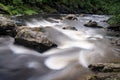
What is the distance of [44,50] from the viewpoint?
17.0 m

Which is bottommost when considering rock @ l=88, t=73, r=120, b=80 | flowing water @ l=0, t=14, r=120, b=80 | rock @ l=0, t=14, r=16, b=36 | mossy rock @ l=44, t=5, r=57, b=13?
mossy rock @ l=44, t=5, r=57, b=13

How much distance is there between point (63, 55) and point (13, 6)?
2938 centimetres

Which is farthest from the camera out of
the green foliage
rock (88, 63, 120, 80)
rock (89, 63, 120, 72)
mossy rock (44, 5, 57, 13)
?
mossy rock (44, 5, 57, 13)

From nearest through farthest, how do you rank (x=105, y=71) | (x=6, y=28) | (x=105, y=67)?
(x=105, y=71) → (x=105, y=67) → (x=6, y=28)

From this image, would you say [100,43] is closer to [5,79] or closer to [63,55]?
[63,55]

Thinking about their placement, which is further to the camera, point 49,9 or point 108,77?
point 49,9

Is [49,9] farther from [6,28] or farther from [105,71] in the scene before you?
[105,71]

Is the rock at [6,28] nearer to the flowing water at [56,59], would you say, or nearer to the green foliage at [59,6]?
the flowing water at [56,59]

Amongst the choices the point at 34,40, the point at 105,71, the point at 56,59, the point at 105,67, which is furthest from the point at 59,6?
the point at 105,71

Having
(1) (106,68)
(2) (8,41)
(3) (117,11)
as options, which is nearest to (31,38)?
(2) (8,41)

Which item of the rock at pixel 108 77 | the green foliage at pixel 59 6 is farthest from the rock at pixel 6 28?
the green foliage at pixel 59 6

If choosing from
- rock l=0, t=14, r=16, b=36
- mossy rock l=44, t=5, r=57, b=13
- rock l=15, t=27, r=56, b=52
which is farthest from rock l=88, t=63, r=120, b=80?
mossy rock l=44, t=5, r=57, b=13

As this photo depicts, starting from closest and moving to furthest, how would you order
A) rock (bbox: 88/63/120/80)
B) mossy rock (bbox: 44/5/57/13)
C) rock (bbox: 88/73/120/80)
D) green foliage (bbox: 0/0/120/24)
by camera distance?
1. rock (bbox: 88/73/120/80)
2. rock (bbox: 88/63/120/80)
3. green foliage (bbox: 0/0/120/24)
4. mossy rock (bbox: 44/5/57/13)

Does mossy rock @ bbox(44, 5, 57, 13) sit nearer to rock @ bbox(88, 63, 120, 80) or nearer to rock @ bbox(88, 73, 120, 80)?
rock @ bbox(88, 63, 120, 80)
